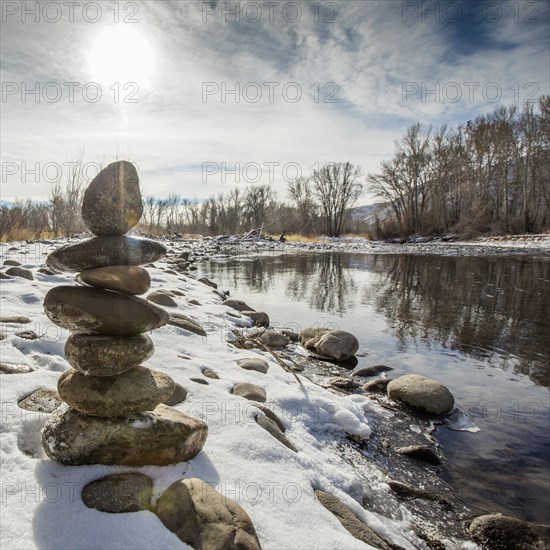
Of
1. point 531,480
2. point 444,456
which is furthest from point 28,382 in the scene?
point 531,480

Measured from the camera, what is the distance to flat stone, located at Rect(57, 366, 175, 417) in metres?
2.38

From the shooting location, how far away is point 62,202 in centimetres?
2706

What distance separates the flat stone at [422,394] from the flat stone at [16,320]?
4825 mm

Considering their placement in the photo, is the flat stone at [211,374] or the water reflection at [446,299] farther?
the water reflection at [446,299]

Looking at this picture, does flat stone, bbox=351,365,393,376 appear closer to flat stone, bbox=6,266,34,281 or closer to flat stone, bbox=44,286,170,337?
flat stone, bbox=44,286,170,337

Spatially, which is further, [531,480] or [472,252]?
[472,252]

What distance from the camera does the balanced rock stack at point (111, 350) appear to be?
2.34m

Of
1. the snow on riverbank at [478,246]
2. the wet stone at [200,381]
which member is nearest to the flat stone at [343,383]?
the wet stone at [200,381]

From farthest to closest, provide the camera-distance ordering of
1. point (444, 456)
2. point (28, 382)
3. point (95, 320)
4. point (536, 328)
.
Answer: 1. point (536, 328)
2. point (444, 456)
3. point (28, 382)
4. point (95, 320)

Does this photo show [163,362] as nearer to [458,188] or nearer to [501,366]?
[501,366]

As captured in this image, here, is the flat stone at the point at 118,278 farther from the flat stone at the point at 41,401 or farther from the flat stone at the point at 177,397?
the flat stone at the point at 177,397

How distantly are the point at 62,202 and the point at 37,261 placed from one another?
20.3 meters

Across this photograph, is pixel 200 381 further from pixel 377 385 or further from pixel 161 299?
pixel 161 299

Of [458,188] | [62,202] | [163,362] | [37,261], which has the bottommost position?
[163,362]
